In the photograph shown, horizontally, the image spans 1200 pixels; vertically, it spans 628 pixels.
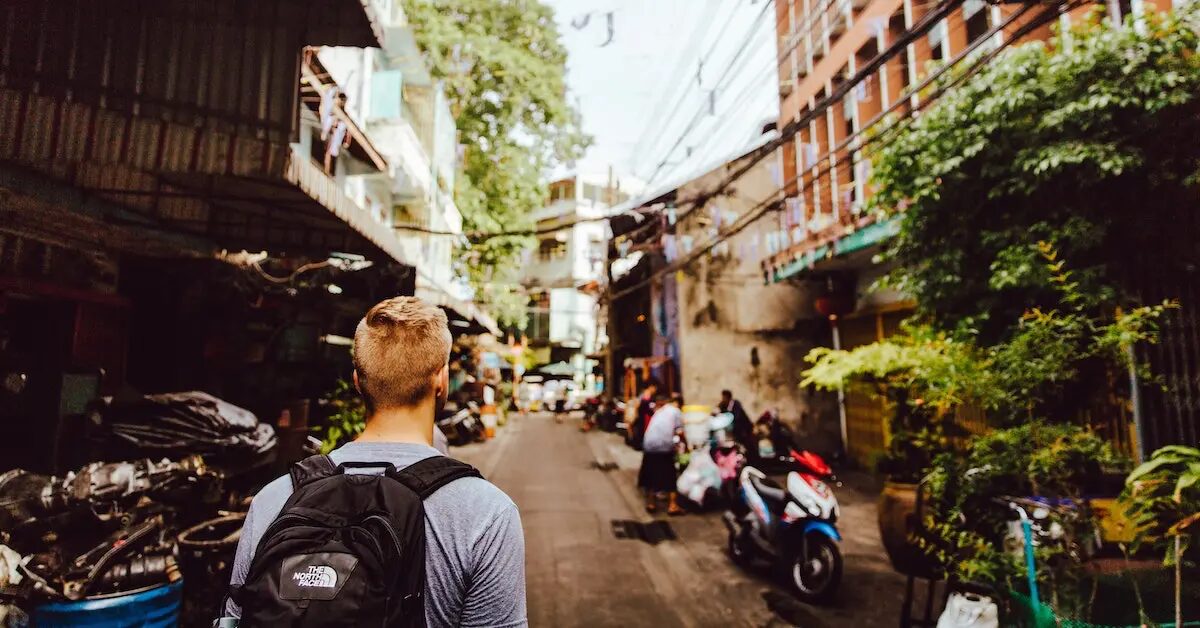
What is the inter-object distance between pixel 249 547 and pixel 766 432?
36.6 ft

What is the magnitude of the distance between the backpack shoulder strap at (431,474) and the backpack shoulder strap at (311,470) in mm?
166

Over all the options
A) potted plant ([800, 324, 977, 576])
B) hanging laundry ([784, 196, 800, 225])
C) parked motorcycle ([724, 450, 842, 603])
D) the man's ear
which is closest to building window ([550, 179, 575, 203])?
hanging laundry ([784, 196, 800, 225])

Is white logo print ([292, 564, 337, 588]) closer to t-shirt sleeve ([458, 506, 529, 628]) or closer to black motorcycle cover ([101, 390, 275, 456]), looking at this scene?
t-shirt sleeve ([458, 506, 529, 628])

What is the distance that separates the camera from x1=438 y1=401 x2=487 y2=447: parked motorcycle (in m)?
15.0

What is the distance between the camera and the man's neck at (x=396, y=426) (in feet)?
4.82

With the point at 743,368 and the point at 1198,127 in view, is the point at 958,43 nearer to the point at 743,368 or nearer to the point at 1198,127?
the point at 1198,127

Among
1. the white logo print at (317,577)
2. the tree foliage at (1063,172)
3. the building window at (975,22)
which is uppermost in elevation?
the building window at (975,22)

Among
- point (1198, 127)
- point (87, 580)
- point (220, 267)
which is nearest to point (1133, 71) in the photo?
point (1198, 127)

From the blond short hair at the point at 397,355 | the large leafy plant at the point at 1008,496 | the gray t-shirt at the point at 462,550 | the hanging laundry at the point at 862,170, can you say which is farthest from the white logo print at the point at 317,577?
the hanging laundry at the point at 862,170

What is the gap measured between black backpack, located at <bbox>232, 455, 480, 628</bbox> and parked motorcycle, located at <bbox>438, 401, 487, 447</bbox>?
44.4 feet

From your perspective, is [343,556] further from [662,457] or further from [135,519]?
[662,457]

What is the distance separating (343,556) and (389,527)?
10 cm

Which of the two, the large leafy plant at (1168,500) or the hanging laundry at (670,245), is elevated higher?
the hanging laundry at (670,245)

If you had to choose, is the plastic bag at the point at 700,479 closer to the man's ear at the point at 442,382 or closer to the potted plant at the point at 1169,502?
the potted plant at the point at 1169,502
